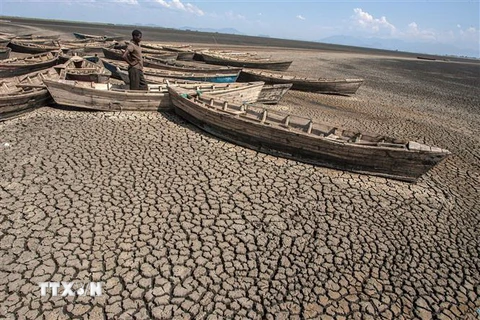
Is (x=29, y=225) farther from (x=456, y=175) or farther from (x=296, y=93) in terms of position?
(x=296, y=93)

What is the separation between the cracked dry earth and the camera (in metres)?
4.58

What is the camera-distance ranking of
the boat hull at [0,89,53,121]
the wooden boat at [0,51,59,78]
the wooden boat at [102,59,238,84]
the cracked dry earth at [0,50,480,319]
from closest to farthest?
the cracked dry earth at [0,50,480,319], the boat hull at [0,89,53,121], the wooden boat at [0,51,59,78], the wooden boat at [102,59,238,84]

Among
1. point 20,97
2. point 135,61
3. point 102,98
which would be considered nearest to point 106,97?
point 102,98

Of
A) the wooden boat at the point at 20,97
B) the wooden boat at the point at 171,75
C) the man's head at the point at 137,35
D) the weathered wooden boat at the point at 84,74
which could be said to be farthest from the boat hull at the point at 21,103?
the man's head at the point at 137,35

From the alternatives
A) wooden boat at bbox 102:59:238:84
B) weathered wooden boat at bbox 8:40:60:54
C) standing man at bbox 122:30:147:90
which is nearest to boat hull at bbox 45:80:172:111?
standing man at bbox 122:30:147:90

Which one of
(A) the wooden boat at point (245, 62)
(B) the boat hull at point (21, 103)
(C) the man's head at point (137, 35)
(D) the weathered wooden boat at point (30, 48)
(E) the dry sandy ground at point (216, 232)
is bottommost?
(E) the dry sandy ground at point (216, 232)

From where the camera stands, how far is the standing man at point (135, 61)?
10328mm

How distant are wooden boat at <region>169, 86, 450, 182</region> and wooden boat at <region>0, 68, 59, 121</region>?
537 centimetres

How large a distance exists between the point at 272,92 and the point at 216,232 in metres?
10.4

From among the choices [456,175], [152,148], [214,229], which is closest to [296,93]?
[456,175]

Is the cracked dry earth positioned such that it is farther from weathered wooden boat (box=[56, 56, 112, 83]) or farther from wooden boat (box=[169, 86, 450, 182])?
weathered wooden boat (box=[56, 56, 112, 83])

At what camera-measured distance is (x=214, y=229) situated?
5.93m

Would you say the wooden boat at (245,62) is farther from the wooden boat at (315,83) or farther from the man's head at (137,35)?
the man's head at (137,35)

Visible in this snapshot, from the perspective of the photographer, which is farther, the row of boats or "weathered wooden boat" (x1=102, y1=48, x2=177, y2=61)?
"weathered wooden boat" (x1=102, y1=48, x2=177, y2=61)
